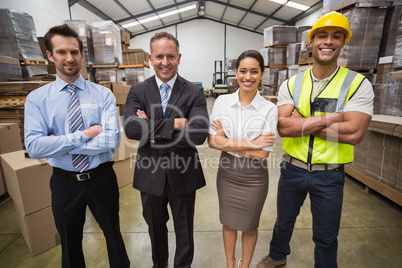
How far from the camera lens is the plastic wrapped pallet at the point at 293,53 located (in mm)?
7378

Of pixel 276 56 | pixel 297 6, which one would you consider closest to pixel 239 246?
pixel 276 56

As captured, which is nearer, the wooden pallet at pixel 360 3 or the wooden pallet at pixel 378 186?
the wooden pallet at pixel 378 186

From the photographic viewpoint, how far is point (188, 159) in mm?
1683

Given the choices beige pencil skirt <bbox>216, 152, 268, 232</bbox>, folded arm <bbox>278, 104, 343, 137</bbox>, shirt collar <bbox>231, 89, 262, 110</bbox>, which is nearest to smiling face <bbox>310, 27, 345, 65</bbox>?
folded arm <bbox>278, 104, 343, 137</bbox>

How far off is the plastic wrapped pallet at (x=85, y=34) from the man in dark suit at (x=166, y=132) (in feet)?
17.8

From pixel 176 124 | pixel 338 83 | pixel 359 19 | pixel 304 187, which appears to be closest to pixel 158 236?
pixel 176 124

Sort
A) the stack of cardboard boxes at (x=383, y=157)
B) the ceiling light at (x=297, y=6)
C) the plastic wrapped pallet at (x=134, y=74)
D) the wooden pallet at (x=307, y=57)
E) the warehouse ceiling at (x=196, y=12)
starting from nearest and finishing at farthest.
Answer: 1. the stack of cardboard boxes at (x=383, y=157)
2. the wooden pallet at (x=307, y=57)
3. the plastic wrapped pallet at (x=134, y=74)
4. the warehouse ceiling at (x=196, y=12)
5. the ceiling light at (x=297, y=6)

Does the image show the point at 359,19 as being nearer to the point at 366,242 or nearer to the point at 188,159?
the point at 366,242

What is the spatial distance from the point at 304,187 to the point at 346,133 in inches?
20.3

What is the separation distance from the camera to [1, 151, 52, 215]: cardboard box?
2051 millimetres

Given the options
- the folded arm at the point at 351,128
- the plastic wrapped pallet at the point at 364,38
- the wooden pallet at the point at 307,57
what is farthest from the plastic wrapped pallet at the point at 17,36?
the wooden pallet at the point at 307,57

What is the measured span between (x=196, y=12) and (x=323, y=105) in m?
18.3

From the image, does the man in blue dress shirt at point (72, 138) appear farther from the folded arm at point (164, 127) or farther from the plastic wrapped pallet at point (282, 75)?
the plastic wrapped pallet at point (282, 75)

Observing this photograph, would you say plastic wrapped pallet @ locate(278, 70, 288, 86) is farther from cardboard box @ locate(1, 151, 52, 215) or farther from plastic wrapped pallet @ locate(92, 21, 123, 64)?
cardboard box @ locate(1, 151, 52, 215)
